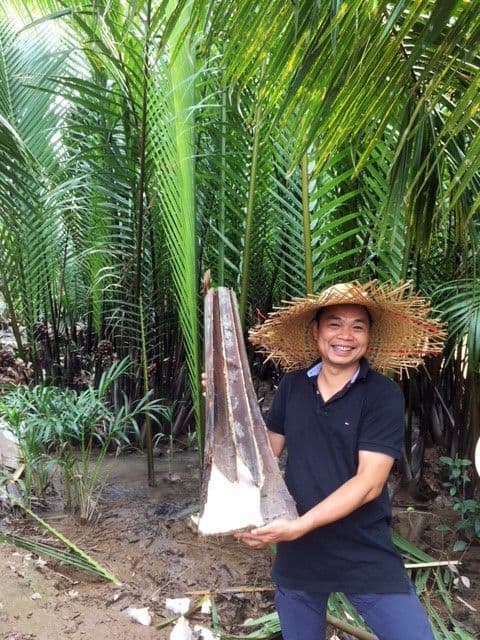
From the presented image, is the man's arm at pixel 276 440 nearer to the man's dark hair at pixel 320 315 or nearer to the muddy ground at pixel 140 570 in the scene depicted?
the man's dark hair at pixel 320 315

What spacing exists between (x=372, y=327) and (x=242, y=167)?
4.45 ft

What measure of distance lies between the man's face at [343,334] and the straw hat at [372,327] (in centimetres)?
3

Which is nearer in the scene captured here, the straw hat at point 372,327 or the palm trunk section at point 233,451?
the palm trunk section at point 233,451

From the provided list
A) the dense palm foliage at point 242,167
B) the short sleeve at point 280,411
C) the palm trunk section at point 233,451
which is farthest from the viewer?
the short sleeve at point 280,411

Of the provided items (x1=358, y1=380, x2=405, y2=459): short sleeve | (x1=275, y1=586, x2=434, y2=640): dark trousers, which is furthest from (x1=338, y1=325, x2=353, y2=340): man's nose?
(x1=275, y1=586, x2=434, y2=640): dark trousers

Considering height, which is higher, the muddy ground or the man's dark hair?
the man's dark hair

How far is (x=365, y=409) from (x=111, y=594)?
156 centimetres

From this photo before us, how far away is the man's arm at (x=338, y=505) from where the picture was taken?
121 cm

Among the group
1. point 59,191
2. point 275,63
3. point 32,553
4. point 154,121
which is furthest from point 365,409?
point 59,191

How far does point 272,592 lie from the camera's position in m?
2.64

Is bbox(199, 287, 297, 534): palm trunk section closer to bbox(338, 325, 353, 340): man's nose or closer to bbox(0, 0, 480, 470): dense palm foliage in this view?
bbox(338, 325, 353, 340): man's nose

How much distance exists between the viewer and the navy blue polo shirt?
Answer: 4.75 ft

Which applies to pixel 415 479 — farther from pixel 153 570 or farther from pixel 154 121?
pixel 154 121

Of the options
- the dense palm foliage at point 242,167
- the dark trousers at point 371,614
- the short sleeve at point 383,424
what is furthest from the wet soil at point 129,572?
the short sleeve at point 383,424
